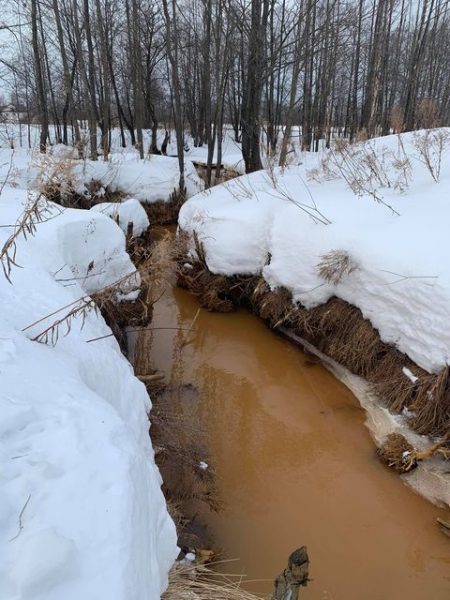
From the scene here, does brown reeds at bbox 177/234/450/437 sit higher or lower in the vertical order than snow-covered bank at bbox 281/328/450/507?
higher

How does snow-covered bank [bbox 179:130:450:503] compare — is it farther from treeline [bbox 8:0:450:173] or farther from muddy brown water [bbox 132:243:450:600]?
treeline [bbox 8:0:450:173]

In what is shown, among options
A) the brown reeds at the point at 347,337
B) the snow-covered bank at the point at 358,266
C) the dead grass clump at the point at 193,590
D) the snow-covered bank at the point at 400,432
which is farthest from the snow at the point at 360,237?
the dead grass clump at the point at 193,590

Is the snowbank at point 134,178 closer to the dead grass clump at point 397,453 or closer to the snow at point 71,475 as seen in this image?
the snow at point 71,475

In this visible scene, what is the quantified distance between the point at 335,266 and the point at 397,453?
6.66 feet

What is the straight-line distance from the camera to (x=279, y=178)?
7863mm

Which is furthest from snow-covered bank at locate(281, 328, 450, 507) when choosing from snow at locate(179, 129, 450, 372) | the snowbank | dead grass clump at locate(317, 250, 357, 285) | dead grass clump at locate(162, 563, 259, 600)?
the snowbank

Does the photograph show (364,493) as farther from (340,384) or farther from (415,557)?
(340,384)

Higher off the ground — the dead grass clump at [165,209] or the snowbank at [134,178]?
the snowbank at [134,178]

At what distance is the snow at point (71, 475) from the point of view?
1.36 metres

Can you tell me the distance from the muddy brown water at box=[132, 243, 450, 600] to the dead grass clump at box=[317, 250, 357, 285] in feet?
3.41

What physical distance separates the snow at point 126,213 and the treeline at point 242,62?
2.98 metres

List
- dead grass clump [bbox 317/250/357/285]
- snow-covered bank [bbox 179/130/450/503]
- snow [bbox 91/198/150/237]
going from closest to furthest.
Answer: snow-covered bank [bbox 179/130/450/503], dead grass clump [bbox 317/250/357/285], snow [bbox 91/198/150/237]

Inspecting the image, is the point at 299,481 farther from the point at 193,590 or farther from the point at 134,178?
the point at 134,178

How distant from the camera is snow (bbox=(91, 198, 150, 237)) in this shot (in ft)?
24.6
